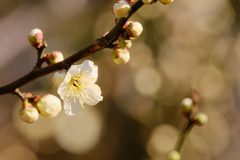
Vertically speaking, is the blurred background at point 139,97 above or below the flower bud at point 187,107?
below

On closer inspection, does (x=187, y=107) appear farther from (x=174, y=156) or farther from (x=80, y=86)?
(x=80, y=86)

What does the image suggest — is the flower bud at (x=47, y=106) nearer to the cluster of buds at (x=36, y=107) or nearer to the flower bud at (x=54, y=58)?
the cluster of buds at (x=36, y=107)

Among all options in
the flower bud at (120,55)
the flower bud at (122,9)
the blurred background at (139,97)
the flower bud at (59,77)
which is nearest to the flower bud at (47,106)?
the flower bud at (59,77)

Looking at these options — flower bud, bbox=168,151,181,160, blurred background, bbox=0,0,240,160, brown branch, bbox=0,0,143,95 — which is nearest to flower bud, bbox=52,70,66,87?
brown branch, bbox=0,0,143,95

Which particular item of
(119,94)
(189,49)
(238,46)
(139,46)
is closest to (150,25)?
(139,46)

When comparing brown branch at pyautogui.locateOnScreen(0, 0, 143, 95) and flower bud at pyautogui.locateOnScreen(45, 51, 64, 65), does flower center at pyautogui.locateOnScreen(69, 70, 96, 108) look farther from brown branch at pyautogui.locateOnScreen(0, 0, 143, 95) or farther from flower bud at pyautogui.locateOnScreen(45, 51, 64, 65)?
brown branch at pyautogui.locateOnScreen(0, 0, 143, 95)
